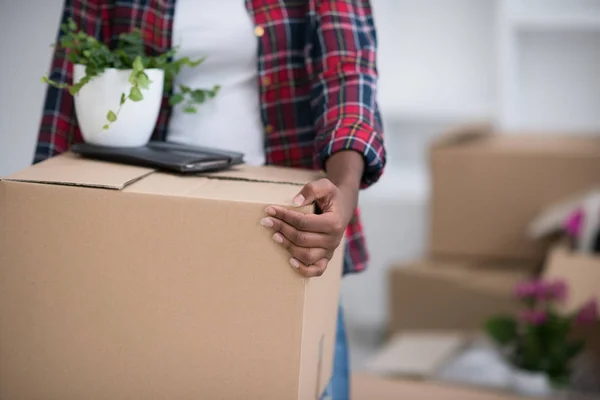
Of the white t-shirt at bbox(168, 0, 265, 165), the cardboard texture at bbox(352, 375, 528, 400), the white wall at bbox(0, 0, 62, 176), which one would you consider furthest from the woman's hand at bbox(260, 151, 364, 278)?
the cardboard texture at bbox(352, 375, 528, 400)

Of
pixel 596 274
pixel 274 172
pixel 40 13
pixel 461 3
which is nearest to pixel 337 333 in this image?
pixel 274 172

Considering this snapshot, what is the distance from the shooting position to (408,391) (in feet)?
5.37

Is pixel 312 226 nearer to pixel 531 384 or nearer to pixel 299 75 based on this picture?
pixel 299 75

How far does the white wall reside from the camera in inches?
44.7

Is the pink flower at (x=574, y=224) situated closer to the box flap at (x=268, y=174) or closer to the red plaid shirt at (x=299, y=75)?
the red plaid shirt at (x=299, y=75)

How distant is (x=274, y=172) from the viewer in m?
1.01

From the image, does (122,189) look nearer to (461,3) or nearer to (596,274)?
(596,274)

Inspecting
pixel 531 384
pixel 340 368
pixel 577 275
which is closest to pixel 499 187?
pixel 577 275

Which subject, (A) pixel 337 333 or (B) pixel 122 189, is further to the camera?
(A) pixel 337 333

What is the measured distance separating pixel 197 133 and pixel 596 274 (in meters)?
1.07

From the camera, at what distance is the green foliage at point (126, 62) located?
95 centimetres

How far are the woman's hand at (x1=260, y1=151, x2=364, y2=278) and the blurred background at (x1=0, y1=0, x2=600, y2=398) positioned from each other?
1921 millimetres

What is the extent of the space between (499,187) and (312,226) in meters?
1.58

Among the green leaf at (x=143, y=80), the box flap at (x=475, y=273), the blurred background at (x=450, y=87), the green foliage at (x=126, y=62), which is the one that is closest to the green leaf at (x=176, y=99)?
the green foliage at (x=126, y=62)
